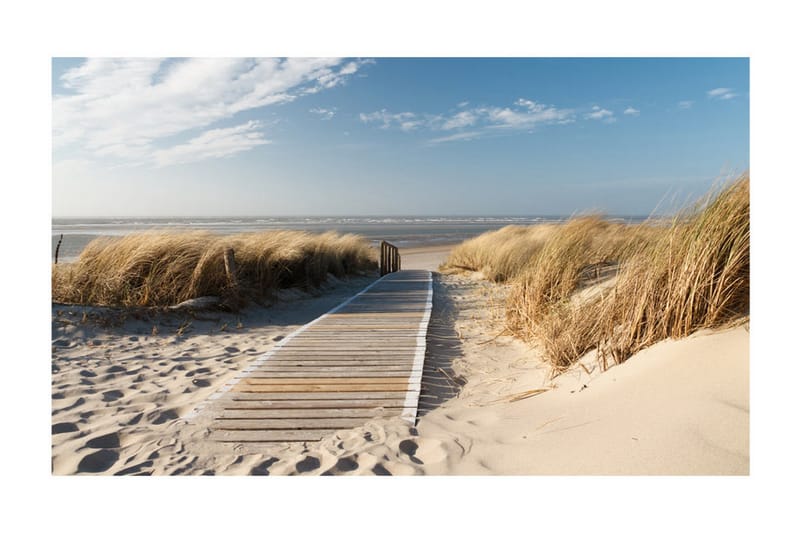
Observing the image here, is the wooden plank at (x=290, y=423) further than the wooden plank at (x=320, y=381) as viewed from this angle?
No

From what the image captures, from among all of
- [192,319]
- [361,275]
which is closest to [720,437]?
[192,319]

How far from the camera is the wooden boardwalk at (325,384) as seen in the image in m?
2.95

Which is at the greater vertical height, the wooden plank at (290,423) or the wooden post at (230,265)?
the wooden post at (230,265)

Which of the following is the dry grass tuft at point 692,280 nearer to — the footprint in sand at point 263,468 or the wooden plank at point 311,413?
the wooden plank at point 311,413

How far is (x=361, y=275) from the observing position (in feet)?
47.2

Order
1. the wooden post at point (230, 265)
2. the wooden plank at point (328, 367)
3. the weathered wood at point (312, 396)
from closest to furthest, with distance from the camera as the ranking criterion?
the weathered wood at point (312, 396)
the wooden plank at point (328, 367)
the wooden post at point (230, 265)

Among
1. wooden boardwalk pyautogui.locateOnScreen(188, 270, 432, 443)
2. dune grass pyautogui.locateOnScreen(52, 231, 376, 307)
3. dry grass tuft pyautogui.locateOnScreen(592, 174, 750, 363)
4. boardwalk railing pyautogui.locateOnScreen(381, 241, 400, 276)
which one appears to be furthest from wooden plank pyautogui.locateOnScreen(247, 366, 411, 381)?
boardwalk railing pyautogui.locateOnScreen(381, 241, 400, 276)

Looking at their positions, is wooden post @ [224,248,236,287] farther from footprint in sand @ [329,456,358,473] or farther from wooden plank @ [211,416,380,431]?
footprint in sand @ [329,456,358,473]

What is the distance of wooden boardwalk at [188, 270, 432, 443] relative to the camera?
9.68ft

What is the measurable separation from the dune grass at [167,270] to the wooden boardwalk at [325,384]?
219 centimetres

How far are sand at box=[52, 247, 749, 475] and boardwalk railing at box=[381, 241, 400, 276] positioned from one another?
9.84 metres

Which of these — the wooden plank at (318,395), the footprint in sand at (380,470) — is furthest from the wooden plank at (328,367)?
the footprint in sand at (380,470)

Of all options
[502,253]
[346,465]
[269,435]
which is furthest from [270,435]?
[502,253]
